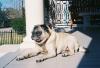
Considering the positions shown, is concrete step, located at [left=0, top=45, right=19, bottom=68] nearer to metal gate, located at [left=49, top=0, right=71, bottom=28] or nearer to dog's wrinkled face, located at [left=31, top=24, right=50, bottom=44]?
dog's wrinkled face, located at [left=31, top=24, right=50, bottom=44]

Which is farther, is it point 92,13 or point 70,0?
point 70,0

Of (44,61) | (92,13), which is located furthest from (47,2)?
(44,61)

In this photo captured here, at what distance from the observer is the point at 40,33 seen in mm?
6668

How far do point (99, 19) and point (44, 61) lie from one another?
1139cm

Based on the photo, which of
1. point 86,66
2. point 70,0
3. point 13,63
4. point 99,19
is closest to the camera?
point 86,66

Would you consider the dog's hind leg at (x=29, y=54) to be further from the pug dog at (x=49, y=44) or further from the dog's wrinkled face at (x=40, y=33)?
the dog's wrinkled face at (x=40, y=33)

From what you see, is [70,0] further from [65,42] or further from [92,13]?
[65,42]

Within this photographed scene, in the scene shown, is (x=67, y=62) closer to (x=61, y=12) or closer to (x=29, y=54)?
(x=29, y=54)

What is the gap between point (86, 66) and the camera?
18.8 feet

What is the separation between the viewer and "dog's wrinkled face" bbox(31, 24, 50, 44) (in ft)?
21.8

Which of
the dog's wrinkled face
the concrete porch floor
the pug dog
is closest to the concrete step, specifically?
the concrete porch floor

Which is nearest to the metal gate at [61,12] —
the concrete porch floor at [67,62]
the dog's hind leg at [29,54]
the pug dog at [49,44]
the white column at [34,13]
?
the white column at [34,13]

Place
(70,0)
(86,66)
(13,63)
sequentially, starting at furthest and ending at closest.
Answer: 1. (70,0)
2. (13,63)
3. (86,66)

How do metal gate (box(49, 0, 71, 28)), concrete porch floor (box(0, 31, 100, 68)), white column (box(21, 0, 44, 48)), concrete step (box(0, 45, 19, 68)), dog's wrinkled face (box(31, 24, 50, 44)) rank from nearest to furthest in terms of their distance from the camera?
concrete porch floor (box(0, 31, 100, 68)), concrete step (box(0, 45, 19, 68)), dog's wrinkled face (box(31, 24, 50, 44)), white column (box(21, 0, 44, 48)), metal gate (box(49, 0, 71, 28))
